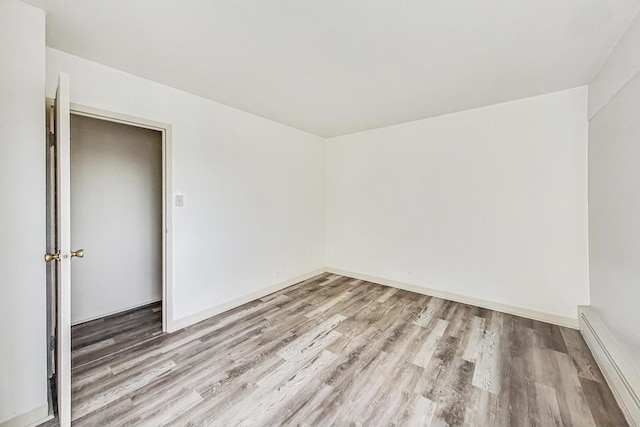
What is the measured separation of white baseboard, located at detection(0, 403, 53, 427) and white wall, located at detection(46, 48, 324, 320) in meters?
1.18

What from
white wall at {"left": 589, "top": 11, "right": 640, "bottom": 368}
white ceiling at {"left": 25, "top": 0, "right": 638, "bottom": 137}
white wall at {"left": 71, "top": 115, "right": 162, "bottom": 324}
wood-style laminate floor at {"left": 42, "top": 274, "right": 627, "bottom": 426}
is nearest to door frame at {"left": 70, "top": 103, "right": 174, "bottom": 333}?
wood-style laminate floor at {"left": 42, "top": 274, "right": 627, "bottom": 426}

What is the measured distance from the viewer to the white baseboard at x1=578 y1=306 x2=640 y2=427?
1596 mm

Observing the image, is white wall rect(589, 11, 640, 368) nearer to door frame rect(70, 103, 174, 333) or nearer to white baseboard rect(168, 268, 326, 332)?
white baseboard rect(168, 268, 326, 332)

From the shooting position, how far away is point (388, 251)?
416cm

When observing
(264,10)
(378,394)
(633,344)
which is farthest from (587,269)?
(264,10)

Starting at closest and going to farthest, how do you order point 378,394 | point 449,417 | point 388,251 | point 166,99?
point 449,417 < point 378,394 < point 166,99 < point 388,251

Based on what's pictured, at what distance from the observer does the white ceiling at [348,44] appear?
159cm

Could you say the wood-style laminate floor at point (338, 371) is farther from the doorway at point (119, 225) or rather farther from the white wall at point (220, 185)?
the white wall at point (220, 185)

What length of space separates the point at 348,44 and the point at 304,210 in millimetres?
2848

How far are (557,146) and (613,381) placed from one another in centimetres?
220

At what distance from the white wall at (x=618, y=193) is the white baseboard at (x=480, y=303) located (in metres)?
0.40

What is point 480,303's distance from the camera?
10.9 feet

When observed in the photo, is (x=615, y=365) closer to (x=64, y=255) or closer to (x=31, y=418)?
(x=64, y=255)

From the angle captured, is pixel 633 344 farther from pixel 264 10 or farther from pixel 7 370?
pixel 7 370
